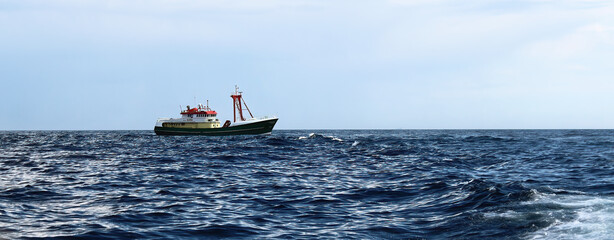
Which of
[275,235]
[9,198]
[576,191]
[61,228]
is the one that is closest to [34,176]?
[9,198]

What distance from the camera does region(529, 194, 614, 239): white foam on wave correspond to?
29.5ft

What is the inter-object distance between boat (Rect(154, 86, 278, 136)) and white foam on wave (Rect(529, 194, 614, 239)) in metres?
63.0

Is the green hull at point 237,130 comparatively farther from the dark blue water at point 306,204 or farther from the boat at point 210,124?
the dark blue water at point 306,204

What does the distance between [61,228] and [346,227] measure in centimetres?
567

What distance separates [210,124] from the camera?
249 ft

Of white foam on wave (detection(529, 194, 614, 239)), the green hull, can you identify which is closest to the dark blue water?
white foam on wave (detection(529, 194, 614, 239))

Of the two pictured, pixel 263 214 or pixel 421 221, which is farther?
pixel 263 214

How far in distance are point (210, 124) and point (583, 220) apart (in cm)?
6901

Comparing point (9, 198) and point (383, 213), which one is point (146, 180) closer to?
point (9, 198)

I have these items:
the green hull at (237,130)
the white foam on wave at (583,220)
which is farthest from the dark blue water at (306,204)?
the green hull at (237,130)

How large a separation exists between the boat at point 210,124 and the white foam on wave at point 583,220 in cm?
6299

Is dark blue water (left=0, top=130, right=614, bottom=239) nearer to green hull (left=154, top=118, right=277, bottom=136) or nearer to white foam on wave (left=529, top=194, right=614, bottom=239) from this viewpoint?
white foam on wave (left=529, top=194, right=614, bottom=239)

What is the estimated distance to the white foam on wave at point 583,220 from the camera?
8.98 metres

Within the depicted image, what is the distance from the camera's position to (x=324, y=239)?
9.16 metres
